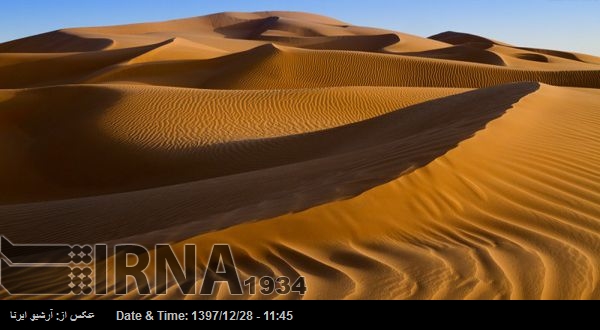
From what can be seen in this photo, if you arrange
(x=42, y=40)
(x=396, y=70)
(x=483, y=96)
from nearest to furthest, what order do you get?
(x=483, y=96) < (x=396, y=70) < (x=42, y=40)

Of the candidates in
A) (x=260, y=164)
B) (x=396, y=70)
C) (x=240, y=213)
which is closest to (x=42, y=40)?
(x=396, y=70)

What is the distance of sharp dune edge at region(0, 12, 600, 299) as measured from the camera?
3582mm

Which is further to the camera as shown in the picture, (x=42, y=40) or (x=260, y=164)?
(x=42, y=40)

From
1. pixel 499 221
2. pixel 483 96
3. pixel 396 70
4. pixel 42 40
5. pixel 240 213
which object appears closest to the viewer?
pixel 499 221

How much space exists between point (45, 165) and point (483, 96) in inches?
375

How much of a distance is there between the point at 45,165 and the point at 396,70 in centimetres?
1731

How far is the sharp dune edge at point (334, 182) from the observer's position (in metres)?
3.58

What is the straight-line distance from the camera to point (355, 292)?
324 centimetres

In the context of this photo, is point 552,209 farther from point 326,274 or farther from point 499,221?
point 326,274

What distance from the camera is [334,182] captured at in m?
5.28
